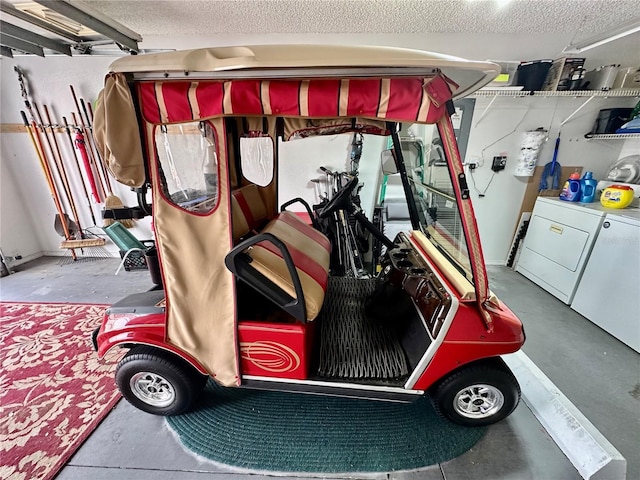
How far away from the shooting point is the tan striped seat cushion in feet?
4.47

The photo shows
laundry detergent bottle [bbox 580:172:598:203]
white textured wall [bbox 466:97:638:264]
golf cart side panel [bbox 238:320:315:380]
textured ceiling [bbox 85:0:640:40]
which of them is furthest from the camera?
white textured wall [bbox 466:97:638:264]

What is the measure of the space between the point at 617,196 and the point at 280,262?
3644 mm

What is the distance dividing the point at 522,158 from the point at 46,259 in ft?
23.5

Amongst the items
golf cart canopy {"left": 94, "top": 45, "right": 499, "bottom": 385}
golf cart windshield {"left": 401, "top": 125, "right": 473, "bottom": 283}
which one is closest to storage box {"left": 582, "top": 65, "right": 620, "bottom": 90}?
golf cart windshield {"left": 401, "top": 125, "right": 473, "bottom": 283}

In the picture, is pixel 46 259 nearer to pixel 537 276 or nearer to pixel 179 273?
pixel 179 273

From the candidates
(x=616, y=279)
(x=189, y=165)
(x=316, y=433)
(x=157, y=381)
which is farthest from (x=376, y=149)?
(x=157, y=381)

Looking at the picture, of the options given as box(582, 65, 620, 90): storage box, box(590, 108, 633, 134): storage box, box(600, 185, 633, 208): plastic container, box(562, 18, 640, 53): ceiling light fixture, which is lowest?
box(600, 185, 633, 208): plastic container

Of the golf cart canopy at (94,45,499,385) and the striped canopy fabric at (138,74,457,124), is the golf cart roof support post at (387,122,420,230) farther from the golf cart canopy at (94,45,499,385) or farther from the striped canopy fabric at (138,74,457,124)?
the striped canopy fabric at (138,74,457,124)

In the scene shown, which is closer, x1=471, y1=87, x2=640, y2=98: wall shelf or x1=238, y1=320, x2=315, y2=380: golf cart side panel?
x1=238, y1=320, x2=315, y2=380: golf cart side panel

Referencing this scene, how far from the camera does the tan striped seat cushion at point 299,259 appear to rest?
1.36m

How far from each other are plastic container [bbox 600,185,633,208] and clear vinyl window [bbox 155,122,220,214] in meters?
3.94

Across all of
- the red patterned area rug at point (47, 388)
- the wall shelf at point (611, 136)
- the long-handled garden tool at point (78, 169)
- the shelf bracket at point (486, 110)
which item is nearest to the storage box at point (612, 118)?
the wall shelf at point (611, 136)

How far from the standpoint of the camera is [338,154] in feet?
11.5

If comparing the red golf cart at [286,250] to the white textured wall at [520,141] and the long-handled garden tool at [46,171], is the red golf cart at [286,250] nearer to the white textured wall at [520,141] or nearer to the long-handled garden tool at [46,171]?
the white textured wall at [520,141]
